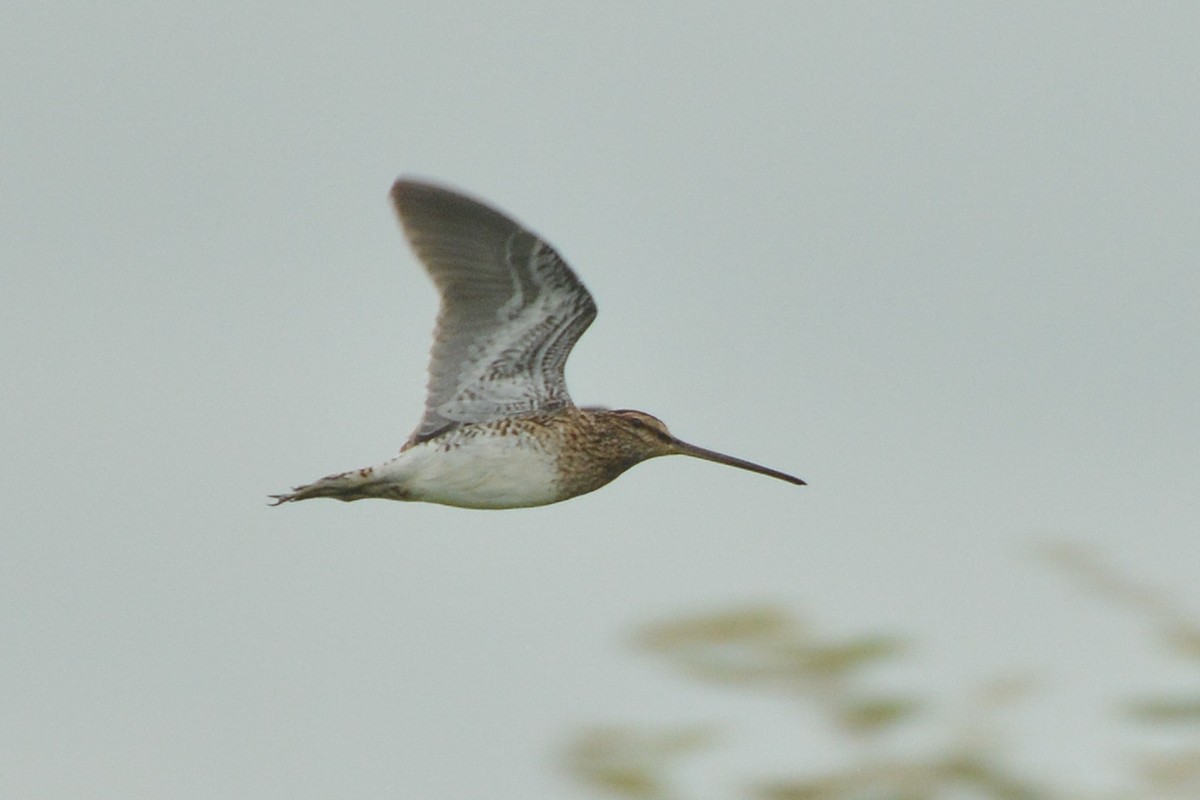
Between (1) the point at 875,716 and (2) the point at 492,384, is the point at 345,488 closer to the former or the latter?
(2) the point at 492,384

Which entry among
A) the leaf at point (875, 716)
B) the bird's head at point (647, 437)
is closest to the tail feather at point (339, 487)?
the bird's head at point (647, 437)

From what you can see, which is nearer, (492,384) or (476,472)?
(476,472)

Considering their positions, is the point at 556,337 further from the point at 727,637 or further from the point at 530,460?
the point at 727,637

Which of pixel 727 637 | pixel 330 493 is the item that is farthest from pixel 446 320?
pixel 727 637

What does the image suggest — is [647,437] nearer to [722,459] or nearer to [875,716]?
[722,459]

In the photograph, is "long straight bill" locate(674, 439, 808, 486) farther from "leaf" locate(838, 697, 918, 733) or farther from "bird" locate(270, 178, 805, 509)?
"leaf" locate(838, 697, 918, 733)

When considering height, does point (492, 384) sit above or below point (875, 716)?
above

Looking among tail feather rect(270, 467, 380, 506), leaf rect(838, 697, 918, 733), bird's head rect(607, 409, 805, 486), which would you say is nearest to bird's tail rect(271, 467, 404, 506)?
tail feather rect(270, 467, 380, 506)

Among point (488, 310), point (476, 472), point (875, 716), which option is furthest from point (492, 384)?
point (875, 716)
